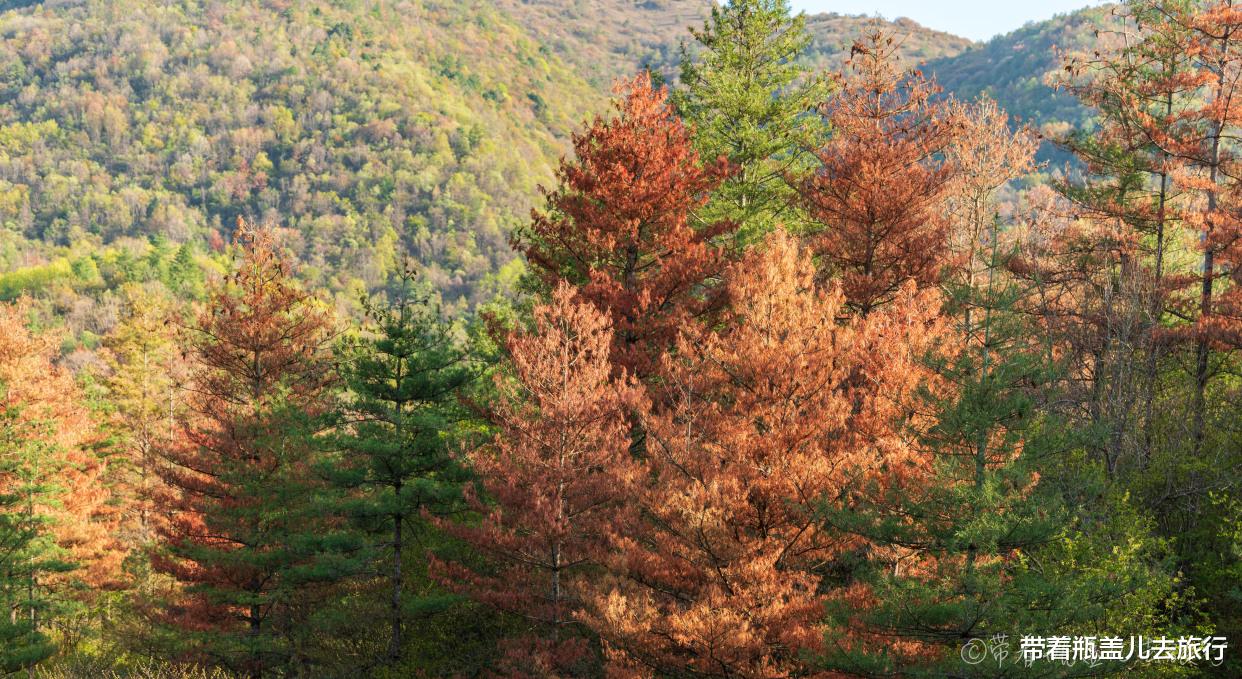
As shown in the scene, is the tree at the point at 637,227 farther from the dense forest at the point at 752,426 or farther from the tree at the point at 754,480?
the tree at the point at 754,480

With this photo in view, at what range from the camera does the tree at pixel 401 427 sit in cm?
2011

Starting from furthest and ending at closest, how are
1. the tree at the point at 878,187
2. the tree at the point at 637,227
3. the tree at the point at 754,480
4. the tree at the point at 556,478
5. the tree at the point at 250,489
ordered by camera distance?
the tree at the point at 250,489, the tree at the point at 878,187, the tree at the point at 637,227, the tree at the point at 556,478, the tree at the point at 754,480

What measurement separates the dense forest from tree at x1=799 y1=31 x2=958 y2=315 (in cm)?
9

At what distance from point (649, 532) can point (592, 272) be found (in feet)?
20.4

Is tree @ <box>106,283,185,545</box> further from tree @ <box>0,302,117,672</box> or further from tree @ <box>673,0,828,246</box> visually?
tree @ <box>673,0,828,246</box>

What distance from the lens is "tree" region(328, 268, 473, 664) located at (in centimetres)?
2011

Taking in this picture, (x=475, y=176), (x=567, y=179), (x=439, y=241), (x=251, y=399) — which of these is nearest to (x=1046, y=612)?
(x=567, y=179)

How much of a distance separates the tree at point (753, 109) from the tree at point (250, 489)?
13103 mm

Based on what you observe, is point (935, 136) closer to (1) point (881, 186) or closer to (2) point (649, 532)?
(1) point (881, 186)

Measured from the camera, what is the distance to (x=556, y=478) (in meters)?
18.0

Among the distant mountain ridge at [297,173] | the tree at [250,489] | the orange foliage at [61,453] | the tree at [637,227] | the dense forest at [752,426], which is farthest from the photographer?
the distant mountain ridge at [297,173]

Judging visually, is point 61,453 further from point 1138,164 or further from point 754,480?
point 1138,164

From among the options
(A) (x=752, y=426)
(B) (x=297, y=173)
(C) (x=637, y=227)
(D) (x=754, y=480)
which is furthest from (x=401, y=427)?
(B) (x=297, y=173)

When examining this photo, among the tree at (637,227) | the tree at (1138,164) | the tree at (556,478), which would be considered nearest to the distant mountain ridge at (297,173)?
the tree at (637,227)
